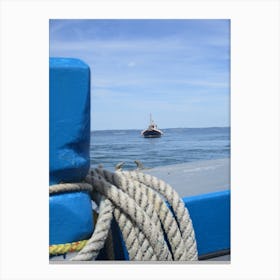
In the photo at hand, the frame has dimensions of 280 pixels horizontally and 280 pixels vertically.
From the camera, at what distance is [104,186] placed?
3.60 ft

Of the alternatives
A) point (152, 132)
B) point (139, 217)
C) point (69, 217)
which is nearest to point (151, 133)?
point (152, 132)

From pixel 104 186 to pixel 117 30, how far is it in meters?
0.52

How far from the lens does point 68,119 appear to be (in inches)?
39.4

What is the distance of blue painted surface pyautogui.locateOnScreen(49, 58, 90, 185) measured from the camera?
999 millimetres

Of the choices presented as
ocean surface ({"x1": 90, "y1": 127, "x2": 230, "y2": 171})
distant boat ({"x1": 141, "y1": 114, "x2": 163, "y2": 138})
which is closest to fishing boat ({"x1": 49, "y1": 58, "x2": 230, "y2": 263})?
ocean surface ({"x1": 90, "y1": 127, "x2": 230, "y2": 171})

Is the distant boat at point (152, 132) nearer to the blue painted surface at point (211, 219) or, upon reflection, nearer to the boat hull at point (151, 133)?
the boat hull at point (151, 133)

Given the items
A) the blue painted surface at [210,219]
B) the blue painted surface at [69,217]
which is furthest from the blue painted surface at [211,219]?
the blue painted surface at [69,217]

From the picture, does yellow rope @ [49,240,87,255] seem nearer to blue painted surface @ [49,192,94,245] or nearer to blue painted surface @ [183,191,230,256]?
blue painted surface @ [49,192,94,245]

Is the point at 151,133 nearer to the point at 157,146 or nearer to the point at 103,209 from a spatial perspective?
the point at 157,146

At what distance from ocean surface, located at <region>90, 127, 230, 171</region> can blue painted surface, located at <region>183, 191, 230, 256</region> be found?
5.2 inches

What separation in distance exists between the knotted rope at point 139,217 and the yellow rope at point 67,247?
0.01 meters

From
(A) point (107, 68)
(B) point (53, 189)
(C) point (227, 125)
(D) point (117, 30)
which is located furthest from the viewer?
(A) point (107, 68)
